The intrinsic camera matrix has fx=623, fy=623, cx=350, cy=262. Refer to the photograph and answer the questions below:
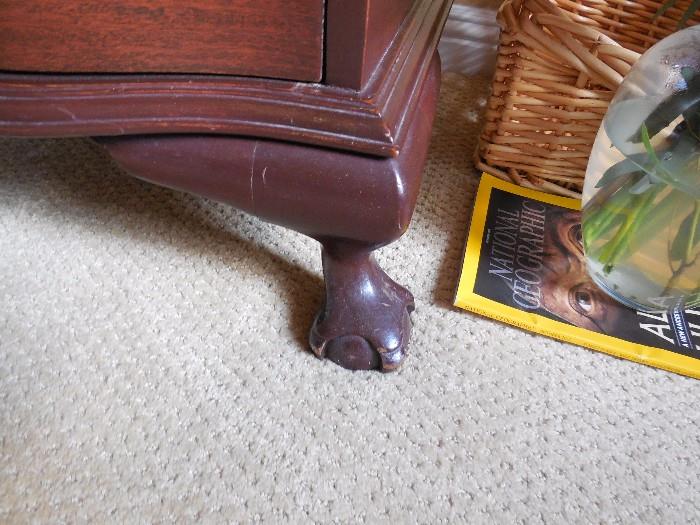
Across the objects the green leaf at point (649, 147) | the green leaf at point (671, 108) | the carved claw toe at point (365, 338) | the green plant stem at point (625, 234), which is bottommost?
the carved claw toe at point (365, 338)

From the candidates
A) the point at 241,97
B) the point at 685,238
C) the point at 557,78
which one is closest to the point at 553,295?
the point at 685,238

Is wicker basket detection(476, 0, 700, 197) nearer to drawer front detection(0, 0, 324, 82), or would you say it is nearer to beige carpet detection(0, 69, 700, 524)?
beige carpet detection(0, 69, 700, 524)

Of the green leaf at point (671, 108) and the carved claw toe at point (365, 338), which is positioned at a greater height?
the green leaf at point (671, 108)

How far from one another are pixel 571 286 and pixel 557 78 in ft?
0.75

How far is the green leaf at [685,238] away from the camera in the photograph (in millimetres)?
526

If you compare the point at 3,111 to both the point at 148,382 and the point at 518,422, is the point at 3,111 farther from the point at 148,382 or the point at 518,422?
the point at 518,422

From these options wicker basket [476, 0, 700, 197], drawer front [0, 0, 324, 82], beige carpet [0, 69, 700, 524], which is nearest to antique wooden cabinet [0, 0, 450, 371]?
drawer front [0, 0, 324, 82]

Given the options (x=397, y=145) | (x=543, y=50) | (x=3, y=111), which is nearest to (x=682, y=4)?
(x=543, y=50)

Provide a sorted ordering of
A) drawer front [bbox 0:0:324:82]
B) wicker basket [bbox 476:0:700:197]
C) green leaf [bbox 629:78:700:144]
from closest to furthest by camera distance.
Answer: drawer front [bbox 0:0:324:82] < green leaf [bbox 629:78:700:144] < wicker basket [bbox 476:0:700:197]

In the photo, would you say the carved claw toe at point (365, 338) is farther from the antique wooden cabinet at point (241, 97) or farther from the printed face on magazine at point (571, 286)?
the printed face on magazine at point (571, 286)

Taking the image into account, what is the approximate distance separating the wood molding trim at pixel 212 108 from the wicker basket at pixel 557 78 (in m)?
0.27

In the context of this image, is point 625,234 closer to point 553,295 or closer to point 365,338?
point 553,295

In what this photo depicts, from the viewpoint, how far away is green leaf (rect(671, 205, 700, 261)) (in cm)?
53

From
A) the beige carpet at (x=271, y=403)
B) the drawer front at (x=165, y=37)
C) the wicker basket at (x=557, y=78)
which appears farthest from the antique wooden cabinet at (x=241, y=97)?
the wicker basket at (x=557, y=78)
